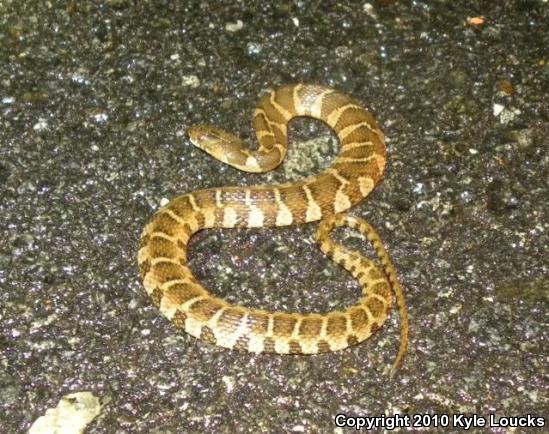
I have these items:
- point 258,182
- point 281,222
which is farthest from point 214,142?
point 281,222

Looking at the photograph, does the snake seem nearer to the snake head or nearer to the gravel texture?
the snake head

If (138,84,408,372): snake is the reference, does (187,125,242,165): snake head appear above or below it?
above

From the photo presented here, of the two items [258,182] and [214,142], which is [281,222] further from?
[214,142]

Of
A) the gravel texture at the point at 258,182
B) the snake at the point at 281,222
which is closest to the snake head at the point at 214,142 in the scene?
the snake at the point at 281,222

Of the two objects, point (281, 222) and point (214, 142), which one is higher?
point (214, 142)

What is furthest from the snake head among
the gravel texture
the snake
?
the gravel texture

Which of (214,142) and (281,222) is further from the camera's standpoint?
(214,142)
